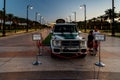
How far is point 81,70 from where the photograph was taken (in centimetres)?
1483

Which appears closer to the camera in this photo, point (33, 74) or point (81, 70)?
point (33, 74)

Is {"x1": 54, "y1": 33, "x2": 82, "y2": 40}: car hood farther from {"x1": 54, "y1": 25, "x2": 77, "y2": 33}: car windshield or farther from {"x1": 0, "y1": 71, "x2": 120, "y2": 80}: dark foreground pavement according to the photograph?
{"x1": 0, "y1": 71, "x2": 120, "y2": 80}: dark foreground pavement

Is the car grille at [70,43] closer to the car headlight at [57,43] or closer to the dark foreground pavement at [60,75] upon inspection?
the car headlight at [57,43]

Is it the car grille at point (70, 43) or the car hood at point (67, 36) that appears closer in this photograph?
the car grille at point (70, 43)

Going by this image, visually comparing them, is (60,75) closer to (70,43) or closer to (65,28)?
(70,43)

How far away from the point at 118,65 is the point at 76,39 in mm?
3840

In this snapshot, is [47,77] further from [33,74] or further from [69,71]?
[69,71]

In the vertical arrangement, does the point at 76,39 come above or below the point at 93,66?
above

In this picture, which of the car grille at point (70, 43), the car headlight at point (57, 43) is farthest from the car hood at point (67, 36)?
the car grille at point (70, 43)

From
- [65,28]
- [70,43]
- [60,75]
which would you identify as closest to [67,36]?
[70,43]

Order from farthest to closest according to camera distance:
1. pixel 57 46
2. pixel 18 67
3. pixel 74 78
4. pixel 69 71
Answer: pixel 57 46, pixel 18 67, pixel 69 71, pixel 74 78

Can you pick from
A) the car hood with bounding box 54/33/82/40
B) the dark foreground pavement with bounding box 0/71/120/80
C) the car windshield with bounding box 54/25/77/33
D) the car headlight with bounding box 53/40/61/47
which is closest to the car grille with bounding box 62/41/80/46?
the car headlight with bounding box 53/40/61/47

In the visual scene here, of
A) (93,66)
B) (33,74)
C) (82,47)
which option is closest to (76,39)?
(82,47)

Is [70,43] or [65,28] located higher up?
[65,28]
